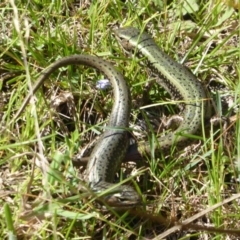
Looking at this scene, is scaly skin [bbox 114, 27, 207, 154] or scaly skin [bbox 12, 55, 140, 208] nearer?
scaly skin [bbox 12, 55, 140, 208]

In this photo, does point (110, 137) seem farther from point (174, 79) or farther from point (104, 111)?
point (174, 79)

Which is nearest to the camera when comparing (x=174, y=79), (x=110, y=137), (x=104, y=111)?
(x=110, y=137)

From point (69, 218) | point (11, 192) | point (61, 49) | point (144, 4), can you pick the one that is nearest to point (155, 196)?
point (69, 218)

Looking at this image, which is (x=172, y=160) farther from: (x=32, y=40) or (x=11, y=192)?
(x=32, y=40)

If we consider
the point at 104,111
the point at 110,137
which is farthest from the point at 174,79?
the point at 110,137

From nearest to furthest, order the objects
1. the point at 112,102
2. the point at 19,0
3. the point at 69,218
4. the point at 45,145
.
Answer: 1. the point at 69,218
2. the point at 45,145
3. the point at 112,102
4. the point at 19,0

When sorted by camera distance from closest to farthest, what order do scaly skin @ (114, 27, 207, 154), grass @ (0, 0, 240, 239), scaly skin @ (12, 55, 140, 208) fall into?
grass @ (0, 0, 240, 239) < scaly skin @ (12, 55, 140, 208) < scaly skin @ (114, 27, 207, 154)
